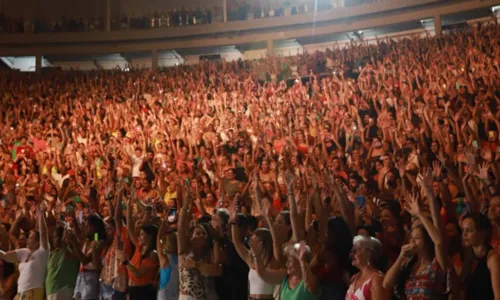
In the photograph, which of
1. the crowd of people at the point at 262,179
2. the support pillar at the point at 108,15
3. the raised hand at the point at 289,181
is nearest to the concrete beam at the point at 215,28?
the support pillar at the point at 108,15

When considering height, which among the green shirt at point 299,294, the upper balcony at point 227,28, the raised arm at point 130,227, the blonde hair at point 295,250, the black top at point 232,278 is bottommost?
the green shirt at point 299,294

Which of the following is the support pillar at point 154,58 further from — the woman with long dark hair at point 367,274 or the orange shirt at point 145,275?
the woman with long dark hair at point 367,274

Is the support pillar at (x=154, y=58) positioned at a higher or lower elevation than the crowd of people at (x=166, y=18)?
lower

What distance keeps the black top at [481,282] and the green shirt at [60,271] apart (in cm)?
443

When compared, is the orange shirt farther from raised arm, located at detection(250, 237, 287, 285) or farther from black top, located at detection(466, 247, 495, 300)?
black top, located at detection(466, 247, 495, 300)

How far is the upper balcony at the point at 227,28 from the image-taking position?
24.4m

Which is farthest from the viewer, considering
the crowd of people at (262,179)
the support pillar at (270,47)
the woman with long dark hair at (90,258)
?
the support pillar at (270,47)

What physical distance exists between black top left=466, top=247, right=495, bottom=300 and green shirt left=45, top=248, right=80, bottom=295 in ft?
14.5

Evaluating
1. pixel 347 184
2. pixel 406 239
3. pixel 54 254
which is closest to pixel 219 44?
pixel 347 184

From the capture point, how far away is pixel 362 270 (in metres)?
4.85

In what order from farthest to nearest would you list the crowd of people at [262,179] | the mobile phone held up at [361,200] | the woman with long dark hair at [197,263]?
the mobile phone held up at [361,200]
the woman with long dark hair at [197,263]
the crowd of people at [262,179]

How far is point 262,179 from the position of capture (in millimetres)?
11117

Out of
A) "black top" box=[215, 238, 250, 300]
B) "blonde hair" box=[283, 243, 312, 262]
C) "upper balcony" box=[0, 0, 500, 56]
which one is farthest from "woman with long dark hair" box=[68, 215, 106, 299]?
"upper balcony" box=[0, 0, 500, 56]

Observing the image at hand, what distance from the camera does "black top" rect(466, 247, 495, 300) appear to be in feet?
15.6
